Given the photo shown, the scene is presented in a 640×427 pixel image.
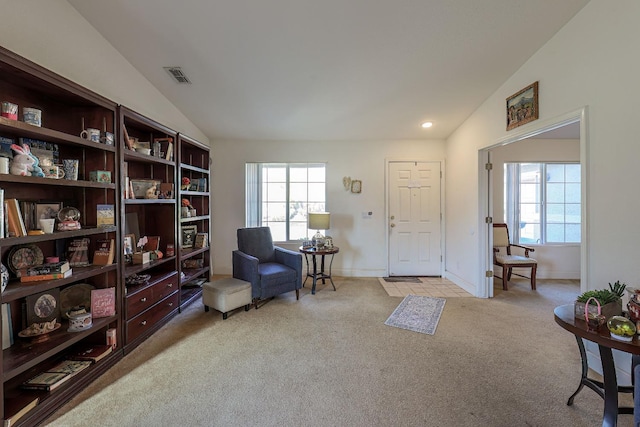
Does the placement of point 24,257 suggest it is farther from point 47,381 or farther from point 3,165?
point 47,381

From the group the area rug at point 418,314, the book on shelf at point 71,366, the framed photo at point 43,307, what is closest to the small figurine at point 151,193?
the framed photo at point 43,307

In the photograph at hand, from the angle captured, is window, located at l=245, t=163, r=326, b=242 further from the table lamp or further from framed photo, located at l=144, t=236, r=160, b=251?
framed photo, located at l=144, t=236, r=160, b=251

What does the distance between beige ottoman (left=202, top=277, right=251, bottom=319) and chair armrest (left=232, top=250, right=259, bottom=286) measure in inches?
3.6

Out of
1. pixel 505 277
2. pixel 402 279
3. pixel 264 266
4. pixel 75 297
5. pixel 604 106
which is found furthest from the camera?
pixel 402 279

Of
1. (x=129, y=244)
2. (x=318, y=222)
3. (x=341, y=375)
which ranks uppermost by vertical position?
(x=318, y=222)

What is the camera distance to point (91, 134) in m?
2.04

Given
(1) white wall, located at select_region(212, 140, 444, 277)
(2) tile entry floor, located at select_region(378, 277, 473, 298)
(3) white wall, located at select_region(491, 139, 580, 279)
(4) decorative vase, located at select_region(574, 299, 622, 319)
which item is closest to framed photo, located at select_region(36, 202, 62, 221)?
(1) white wall, located at select_region(212, 140, 444, 277)

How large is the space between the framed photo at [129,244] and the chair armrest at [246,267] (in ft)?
3.72

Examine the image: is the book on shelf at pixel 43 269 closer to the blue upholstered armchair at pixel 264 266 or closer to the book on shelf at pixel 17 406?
the book on shelf at pixel 17 406

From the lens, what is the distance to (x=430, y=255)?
4.62m

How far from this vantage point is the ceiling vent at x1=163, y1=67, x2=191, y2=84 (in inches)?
106

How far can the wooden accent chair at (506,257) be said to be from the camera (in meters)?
3.92

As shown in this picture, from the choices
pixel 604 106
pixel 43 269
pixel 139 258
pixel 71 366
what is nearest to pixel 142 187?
pixel 139 258

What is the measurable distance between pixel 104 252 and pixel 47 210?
469 millimetres
